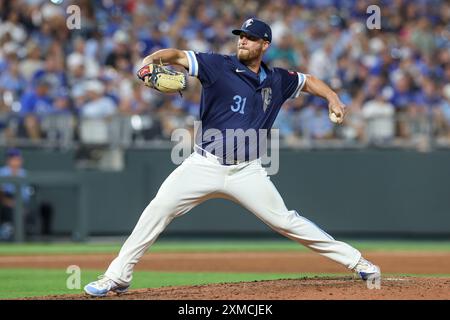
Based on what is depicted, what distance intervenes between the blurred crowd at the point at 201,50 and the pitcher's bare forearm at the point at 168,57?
26.6 ft

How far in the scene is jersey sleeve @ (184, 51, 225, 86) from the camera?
6836mm

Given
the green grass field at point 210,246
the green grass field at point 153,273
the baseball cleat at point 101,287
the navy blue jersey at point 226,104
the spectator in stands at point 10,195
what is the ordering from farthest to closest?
the spectator in stands at point 10,195, the green grass field at point 210,246, the green grass field at point 153,273, the navy blue jersey at point 226,104, the baseball cleat at point 101,287

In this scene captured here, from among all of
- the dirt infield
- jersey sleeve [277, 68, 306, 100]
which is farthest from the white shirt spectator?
jersey sleeve [277, 68, 306, 100]

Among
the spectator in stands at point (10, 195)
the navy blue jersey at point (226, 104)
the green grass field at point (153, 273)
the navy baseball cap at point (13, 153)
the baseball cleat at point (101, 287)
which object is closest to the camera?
the baseball cleat at point (101, 287)

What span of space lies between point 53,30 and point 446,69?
716 cm

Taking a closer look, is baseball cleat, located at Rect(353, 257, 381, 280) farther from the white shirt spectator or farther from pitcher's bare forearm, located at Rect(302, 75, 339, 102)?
the white shirt spectator

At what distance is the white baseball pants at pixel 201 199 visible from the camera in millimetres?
6840

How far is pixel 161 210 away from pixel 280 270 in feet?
14.0

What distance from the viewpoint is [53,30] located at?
1638 centimetres

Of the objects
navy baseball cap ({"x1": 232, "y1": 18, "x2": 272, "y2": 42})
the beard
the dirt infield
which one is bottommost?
the dirt infield
